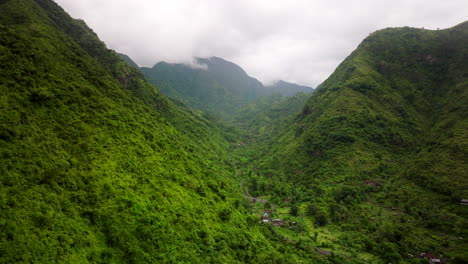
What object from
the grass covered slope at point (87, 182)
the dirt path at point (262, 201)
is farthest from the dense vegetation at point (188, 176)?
the dirt path at point (262, 201)

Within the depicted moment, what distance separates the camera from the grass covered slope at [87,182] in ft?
71.3

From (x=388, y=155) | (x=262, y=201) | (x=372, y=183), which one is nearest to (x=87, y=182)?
(x=262, y=201)

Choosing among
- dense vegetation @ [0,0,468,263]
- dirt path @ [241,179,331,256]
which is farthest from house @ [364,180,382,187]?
dirt path @ [241,179,331,256]

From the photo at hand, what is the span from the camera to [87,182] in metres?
29.3

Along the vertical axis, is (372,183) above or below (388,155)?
below

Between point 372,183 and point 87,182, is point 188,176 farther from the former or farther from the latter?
point 372,183

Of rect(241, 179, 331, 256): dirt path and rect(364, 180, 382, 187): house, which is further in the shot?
rect(364, 180, 382, 187): house

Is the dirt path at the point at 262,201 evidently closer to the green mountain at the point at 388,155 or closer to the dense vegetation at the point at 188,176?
the dense vegetation at the point at 188,176

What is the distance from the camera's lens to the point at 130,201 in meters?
31.1

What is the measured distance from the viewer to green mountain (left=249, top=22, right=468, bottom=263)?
182 feet

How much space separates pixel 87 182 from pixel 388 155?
4406 inches

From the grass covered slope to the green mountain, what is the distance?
27.9 m

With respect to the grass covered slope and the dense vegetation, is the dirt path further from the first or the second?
the grass covered slope

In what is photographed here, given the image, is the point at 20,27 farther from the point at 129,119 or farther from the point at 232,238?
the point at 232,238
